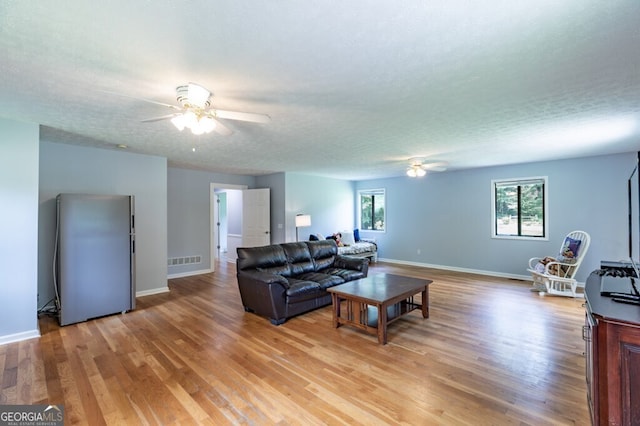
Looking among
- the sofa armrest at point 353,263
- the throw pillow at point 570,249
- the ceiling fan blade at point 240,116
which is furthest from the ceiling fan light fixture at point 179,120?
the throw pillow at point 570,249

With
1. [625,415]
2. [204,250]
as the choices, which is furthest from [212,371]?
[204,250]

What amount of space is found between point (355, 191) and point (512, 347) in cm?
653

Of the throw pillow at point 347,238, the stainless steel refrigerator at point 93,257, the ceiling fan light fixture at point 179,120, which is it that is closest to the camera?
the ceiling fan light fixture at point 179,120

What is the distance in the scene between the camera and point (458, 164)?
20.0 feet

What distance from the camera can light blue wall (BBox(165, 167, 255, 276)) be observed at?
639cm

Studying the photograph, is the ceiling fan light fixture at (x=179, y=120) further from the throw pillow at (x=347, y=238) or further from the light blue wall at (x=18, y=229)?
the throw pillow at (x=347, y=238)

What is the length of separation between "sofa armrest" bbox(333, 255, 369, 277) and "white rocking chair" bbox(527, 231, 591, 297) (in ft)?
10.2

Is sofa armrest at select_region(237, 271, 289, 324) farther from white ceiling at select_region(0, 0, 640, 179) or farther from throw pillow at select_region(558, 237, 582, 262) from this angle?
throw pillow at select_region(558, 237, 582, 262)

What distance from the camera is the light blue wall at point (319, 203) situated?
723 cm

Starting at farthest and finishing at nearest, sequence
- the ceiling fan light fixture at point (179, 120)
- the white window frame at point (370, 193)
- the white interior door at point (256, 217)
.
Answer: the white window frame at point (370, 193), the white interior door at point (256, 217), the ceiling fan light fixture at point (179, 120)

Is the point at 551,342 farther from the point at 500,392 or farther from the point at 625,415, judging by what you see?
the point at 625,415

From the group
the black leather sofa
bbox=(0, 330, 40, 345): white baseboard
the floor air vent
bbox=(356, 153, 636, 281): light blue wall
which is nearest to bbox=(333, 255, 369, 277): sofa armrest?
the black leather sofa

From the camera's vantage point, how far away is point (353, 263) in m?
4.99

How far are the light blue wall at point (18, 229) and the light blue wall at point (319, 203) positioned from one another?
458cm
